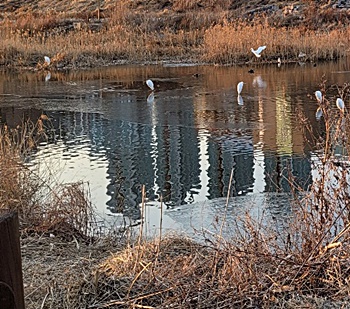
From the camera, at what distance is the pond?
20.0 ft

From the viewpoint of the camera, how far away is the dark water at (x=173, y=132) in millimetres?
6152

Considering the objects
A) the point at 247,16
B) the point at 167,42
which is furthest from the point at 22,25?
the point at 247,16

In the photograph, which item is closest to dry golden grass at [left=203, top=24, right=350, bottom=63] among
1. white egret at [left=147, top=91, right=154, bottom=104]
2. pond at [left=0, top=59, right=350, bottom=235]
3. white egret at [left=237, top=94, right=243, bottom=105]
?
pond at [left=0, top=59, right=350, bottom=235]

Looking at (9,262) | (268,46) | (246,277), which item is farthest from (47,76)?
(9,262)

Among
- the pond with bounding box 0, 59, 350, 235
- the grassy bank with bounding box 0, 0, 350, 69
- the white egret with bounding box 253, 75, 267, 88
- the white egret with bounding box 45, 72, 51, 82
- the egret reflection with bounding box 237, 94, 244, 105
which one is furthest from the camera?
the grassy bank with bounding box 0, 0, 350, 69

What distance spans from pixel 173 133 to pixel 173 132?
0.24 ft

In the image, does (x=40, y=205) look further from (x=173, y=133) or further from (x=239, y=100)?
(x=239, y=100)

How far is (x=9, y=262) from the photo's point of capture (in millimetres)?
1747

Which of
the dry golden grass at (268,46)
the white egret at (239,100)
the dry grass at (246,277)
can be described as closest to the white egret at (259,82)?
the white egret at (239,100)

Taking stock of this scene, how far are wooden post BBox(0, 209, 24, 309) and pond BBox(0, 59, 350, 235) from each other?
1.94 metres

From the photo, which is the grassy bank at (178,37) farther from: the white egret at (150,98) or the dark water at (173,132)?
the white egret at (150,98)

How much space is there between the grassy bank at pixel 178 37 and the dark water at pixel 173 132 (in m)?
4.30

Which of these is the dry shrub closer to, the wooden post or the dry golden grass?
the wooden post

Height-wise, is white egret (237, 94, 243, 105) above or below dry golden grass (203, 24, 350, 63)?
below
